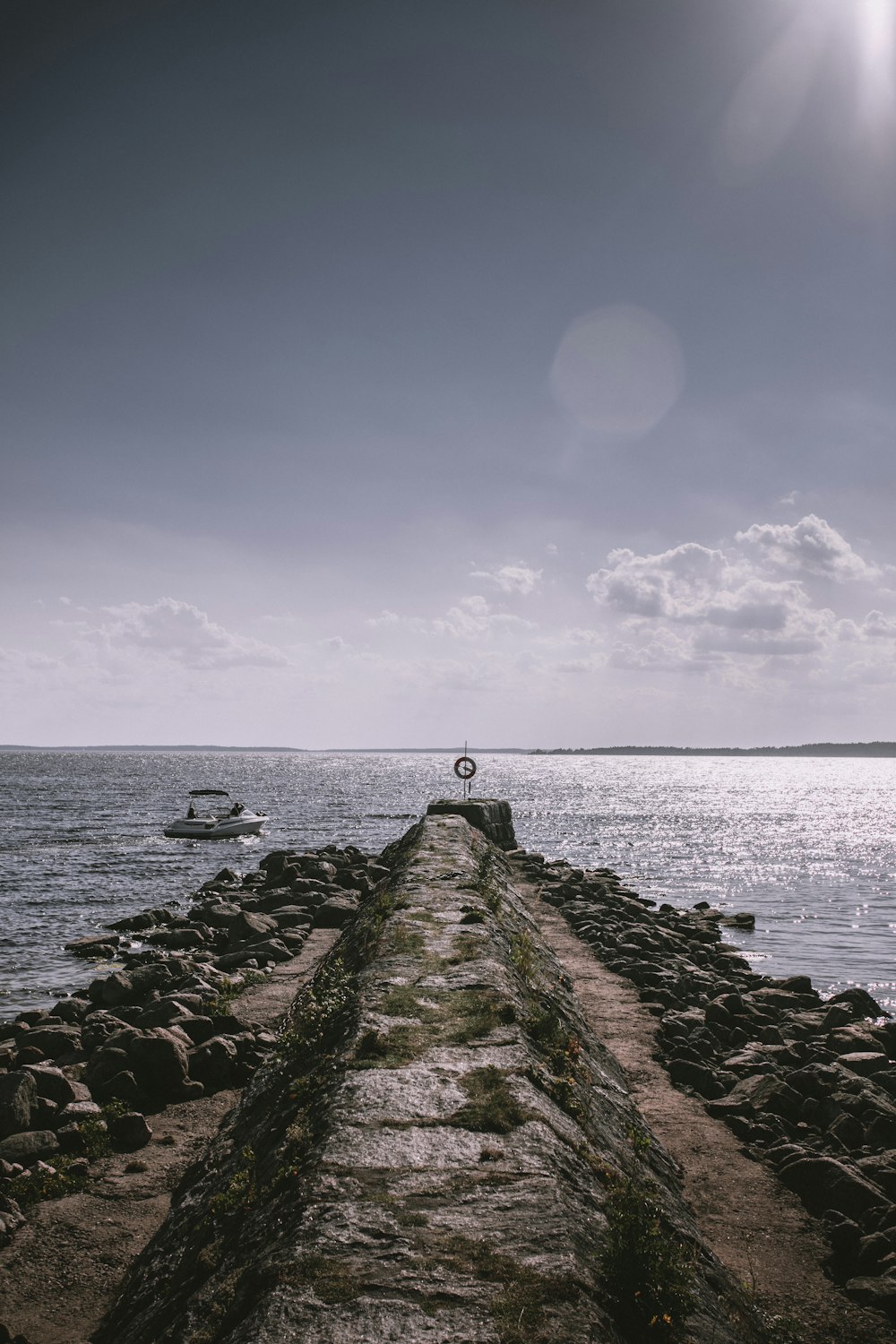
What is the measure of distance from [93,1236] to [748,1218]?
20.3 feet

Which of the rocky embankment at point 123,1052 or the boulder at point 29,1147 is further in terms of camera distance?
the rocky embankment at point 123,1052

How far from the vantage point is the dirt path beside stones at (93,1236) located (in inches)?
225

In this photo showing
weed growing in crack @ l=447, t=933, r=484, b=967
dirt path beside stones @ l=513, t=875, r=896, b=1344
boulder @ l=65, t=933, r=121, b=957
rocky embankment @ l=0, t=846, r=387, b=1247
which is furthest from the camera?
boulder @ l=65, t=933, r=121, b=957

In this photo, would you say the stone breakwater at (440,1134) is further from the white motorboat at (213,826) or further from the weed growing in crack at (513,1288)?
the white motorboat at (213,826)

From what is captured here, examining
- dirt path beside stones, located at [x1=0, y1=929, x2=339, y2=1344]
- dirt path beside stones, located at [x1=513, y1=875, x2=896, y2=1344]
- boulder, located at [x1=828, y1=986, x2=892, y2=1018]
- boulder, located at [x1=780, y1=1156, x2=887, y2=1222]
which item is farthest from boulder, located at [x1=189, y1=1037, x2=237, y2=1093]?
boulder, located at [x1=828, y1=986, x2=892, y2=1018]

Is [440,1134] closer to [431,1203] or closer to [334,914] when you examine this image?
[431,1203]

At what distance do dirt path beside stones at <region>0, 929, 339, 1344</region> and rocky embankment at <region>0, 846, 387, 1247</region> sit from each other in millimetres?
213

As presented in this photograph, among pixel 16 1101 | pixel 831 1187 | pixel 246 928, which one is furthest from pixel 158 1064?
pixel 246 928

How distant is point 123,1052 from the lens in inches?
385

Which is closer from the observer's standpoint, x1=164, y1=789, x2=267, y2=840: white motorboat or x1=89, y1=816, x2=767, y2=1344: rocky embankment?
x1=89, y1=816, x2=767, y2=1344: rocky embankment

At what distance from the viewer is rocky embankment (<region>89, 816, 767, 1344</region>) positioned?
3523 mm

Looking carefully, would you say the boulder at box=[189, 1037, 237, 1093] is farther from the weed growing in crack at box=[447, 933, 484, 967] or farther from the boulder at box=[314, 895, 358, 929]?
the boulder at box=[314, 895, 358, 929]

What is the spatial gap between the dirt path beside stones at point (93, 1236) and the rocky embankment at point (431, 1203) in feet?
2.27

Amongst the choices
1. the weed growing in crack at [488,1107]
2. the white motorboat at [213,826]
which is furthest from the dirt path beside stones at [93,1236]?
the white motorboat at [213,826]
